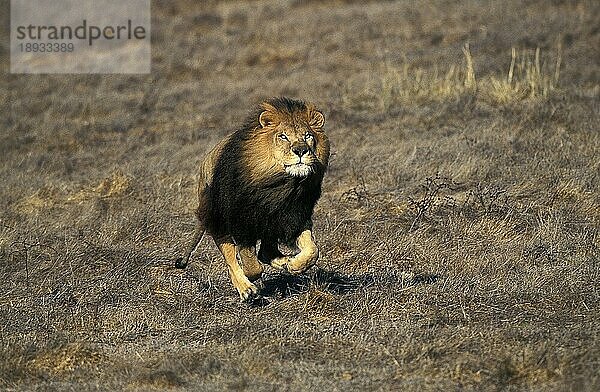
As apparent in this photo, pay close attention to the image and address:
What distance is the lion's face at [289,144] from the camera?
6301mm

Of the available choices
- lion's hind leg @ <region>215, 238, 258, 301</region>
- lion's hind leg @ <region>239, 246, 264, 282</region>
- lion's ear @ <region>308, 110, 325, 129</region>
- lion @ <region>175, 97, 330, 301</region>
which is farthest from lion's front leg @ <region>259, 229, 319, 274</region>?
lion's ear @ <region>308, 110, 325, 129</region>

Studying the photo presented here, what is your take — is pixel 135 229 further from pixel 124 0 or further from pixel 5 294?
pixel 124 0

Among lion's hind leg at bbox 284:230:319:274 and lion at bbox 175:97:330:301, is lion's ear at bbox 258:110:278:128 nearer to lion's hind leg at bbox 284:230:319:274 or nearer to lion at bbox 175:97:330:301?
lion at bbox 175:97:330:301

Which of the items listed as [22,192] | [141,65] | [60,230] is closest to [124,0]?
[141,65]

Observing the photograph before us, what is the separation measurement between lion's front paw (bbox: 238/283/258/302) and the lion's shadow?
59 mm

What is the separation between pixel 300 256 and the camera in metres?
6.77

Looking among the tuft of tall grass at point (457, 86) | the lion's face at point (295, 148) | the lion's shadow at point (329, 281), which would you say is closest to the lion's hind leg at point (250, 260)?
the lion's shadow at point (329, 281)

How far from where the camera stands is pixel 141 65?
69.1 feet

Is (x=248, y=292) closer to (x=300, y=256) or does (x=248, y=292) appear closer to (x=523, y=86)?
(x=300, y=256)

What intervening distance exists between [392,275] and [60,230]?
374 cm

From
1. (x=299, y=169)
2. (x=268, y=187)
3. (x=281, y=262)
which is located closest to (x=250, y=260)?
(x=281, y=262)

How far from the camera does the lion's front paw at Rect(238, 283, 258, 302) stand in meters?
7.06

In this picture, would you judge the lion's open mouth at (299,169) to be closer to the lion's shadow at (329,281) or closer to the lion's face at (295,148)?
the lion's face at (295,148)

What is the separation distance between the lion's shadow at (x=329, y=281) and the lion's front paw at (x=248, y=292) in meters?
0.06
